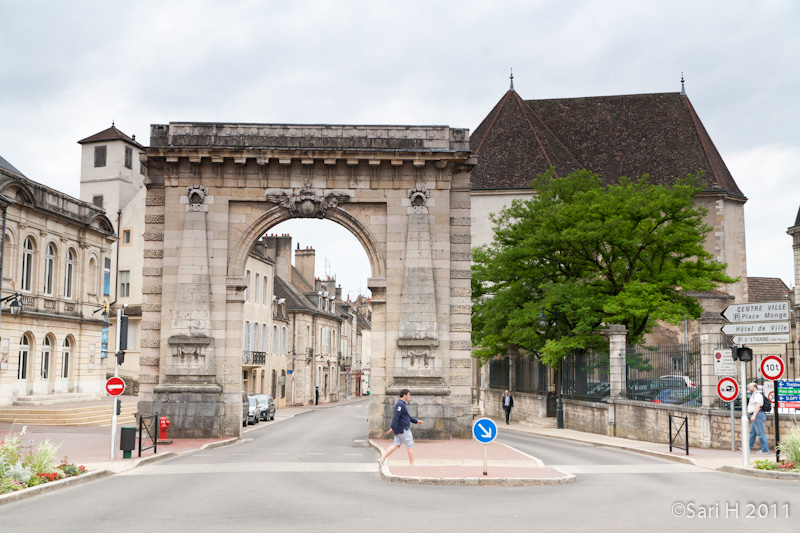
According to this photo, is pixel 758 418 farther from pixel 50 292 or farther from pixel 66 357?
pixel 66 357

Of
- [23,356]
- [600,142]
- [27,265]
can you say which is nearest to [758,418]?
[23,356]

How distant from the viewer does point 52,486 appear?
43.4 ft

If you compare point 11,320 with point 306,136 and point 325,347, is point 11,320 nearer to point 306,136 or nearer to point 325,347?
point 306,136

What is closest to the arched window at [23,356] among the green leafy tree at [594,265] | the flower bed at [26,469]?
the green leafy tree at [594,265]

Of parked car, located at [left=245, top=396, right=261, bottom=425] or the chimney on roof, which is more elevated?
the chimney on roof

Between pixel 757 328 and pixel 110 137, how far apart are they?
45.6 meters

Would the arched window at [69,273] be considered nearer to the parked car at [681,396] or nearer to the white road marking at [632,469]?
the parked car at [681,396]

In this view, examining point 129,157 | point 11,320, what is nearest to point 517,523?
point 11,320

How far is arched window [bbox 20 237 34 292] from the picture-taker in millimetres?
35438

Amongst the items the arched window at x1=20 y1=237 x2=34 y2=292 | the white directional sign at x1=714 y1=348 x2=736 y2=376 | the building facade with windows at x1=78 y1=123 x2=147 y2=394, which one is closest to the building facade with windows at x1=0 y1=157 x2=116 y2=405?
the arched window at x1=20 y1=237 x2=34 y2=292

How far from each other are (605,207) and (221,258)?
15317 mm

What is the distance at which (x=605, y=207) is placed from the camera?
1250 inches

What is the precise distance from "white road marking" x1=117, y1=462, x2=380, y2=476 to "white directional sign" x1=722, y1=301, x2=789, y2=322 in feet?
26.4

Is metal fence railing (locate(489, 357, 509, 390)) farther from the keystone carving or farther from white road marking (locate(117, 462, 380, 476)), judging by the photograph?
white road marking (locate(117, 462, 380, 476))
